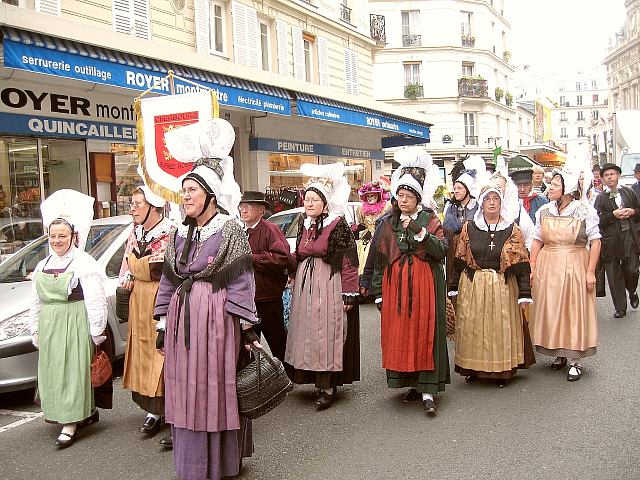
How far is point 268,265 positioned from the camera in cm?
564

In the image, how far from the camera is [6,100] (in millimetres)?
10727

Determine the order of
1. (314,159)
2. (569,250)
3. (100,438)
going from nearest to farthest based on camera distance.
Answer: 1. (100,438)
2. (569,250)
3. (314,159)

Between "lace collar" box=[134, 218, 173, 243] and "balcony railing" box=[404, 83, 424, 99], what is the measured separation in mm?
38622

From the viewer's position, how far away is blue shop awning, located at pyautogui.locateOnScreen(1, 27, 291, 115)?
8539 millimetres

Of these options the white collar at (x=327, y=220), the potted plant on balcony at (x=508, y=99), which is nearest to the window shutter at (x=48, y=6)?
the white collar at (x=327, y=220)

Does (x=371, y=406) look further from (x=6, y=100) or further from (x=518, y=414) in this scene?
(x=6, y=100)

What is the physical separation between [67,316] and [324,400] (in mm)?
2108

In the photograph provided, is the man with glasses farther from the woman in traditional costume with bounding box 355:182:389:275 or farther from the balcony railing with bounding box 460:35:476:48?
the balcony railing with bounding box 460:35:476:48

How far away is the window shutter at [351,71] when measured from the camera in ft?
74.5

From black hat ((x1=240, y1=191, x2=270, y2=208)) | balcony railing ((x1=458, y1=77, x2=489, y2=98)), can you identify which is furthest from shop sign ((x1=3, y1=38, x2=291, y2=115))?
balcony railing ((x1=458, y1=77, x2=489, y2=98))

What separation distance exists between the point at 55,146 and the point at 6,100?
1.40 metres

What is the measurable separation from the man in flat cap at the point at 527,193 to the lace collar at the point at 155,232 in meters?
5.14

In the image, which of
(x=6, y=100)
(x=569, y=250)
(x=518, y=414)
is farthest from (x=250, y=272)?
(x=6, y=100)

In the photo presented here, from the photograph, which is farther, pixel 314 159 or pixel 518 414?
pixel 314 159
